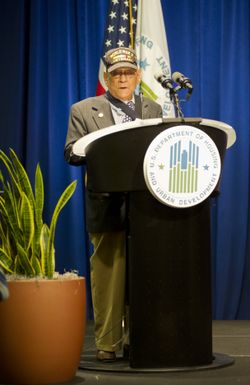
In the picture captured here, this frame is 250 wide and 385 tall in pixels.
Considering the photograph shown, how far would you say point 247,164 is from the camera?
230 inches

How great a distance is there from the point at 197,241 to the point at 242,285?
307cm

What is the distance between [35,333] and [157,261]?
526mm

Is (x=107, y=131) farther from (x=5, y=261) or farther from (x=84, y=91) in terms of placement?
(x=84, y=91)

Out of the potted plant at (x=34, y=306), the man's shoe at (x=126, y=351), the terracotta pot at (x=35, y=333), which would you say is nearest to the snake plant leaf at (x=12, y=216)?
the potted plant at (x=34, y=306)

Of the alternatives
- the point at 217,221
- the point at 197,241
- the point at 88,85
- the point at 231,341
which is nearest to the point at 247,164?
the point at 217,221

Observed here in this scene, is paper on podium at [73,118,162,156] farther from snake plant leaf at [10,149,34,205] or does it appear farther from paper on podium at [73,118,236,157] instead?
snake plant leaf at [10,149,34,205]

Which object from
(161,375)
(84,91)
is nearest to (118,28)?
(84,91)

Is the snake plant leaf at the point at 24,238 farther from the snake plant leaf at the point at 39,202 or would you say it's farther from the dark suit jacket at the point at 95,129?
the dark suit jacket at the point at 95,129

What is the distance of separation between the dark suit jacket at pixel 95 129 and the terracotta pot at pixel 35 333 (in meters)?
0.48

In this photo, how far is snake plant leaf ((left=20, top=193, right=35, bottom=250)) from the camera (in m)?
2.77

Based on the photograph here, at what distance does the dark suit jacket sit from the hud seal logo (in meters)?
0.24

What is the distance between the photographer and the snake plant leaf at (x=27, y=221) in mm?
2768

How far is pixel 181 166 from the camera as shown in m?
2.77

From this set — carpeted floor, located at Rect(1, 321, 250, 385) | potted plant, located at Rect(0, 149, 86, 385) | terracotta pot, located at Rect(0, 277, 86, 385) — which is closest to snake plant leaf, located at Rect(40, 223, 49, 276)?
potted plant, located at Rect(0, 149, 86, 385)
